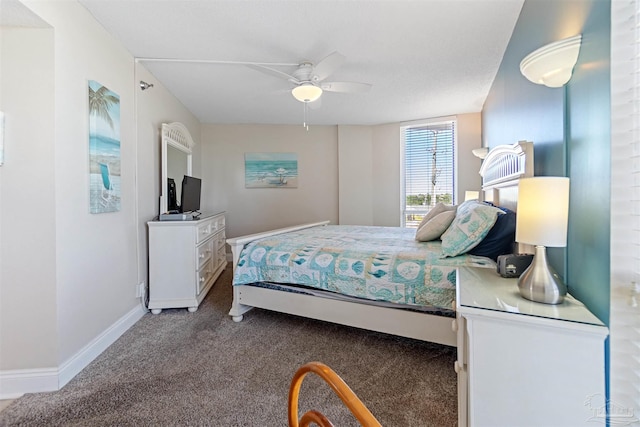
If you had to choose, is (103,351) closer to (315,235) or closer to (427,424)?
(315,235)

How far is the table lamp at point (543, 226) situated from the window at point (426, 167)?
3623mm

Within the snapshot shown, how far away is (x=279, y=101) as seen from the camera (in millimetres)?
3729

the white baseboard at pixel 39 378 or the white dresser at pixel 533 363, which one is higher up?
the white dresser at pixel 533 363

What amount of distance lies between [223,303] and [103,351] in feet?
3.52

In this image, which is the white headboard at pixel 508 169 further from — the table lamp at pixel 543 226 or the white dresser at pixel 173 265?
the white dresser at pixel 173 265

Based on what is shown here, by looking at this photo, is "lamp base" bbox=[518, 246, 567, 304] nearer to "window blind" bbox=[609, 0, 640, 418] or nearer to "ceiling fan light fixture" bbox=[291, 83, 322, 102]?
"window blind" bbox=[609, 0, 640, 418]

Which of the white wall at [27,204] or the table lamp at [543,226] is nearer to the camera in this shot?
the table lamp at [543,226]

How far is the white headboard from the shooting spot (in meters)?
1.60

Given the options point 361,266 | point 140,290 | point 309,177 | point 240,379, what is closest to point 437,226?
point 361,266

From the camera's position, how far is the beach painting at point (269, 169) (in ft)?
16.0

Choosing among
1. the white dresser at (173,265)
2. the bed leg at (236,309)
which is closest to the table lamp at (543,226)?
the bed leg at (236,309)

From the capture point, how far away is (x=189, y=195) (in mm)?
3375

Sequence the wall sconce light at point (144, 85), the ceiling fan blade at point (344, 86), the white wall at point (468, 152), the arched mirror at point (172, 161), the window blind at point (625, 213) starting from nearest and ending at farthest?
1. the window blind at point (625, 213)
2. the ceiling fan blade at point (344, 86)
3. the wall sconce light at point (144, 85)
4. the arched mirror at point (172, 161)
5. the white wall at point (468, 152)

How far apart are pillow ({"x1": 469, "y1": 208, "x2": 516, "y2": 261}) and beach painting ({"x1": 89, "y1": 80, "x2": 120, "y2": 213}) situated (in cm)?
263
